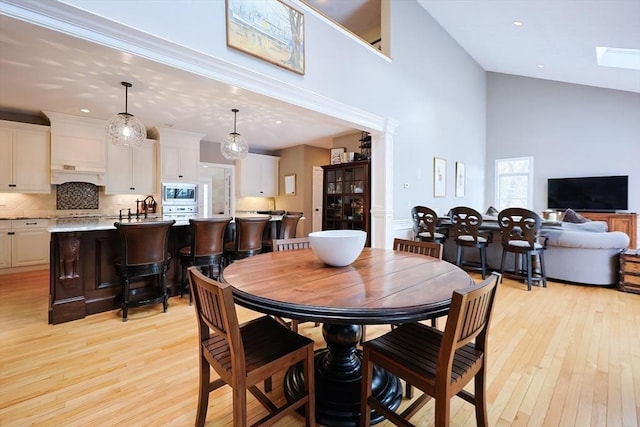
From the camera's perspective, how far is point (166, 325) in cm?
265

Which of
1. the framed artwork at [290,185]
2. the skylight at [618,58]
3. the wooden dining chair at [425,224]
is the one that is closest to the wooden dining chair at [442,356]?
the wooden dining chair at [425,224]

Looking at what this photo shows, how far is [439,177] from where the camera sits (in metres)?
5.50

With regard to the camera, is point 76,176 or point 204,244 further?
point 76,176

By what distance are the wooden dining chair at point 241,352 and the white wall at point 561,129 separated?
769 centimetres

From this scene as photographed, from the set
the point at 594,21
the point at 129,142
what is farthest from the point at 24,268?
the point at 594,21

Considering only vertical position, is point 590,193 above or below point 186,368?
above

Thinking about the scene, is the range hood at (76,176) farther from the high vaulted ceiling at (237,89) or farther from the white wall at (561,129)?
the white wall at (561,129)

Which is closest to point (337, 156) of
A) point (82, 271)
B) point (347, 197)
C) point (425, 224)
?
point (347, 197)

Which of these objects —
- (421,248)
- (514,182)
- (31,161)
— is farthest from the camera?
(514,182)

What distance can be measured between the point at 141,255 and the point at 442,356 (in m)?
2.73

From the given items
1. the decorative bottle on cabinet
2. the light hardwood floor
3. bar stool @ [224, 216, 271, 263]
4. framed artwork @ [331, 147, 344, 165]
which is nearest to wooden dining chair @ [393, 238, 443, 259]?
the light hardwood floor

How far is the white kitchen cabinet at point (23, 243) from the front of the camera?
175 inches

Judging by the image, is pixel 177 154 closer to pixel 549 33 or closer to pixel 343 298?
pixel 343 298

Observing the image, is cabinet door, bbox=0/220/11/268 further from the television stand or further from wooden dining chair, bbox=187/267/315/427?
the television stand
